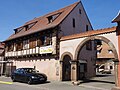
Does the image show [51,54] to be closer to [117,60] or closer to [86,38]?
[86,38]

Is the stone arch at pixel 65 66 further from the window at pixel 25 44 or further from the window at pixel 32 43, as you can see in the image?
the window at pixel 25 44

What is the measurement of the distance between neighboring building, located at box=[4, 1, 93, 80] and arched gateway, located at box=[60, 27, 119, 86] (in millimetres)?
1304

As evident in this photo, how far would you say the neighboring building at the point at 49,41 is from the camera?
2302cm

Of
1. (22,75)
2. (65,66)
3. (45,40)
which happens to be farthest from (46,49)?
(22,75)

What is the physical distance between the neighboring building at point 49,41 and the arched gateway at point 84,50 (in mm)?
1304

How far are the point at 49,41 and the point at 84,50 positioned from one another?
4635mm

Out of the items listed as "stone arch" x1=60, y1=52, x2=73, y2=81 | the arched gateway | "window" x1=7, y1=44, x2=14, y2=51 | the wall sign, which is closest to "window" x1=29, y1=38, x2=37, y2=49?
the wall sign

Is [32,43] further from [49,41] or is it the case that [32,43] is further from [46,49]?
[49,41]

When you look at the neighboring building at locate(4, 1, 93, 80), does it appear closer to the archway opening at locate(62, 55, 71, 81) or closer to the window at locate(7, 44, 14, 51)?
the archway opening at locate(62, 55, 71, 81)

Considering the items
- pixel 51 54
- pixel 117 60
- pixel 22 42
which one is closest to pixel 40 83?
pixel 51 54

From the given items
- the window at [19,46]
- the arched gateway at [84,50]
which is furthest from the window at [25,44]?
the arched gateway at [84,50]

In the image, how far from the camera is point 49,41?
23.9m

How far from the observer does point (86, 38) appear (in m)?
19.3

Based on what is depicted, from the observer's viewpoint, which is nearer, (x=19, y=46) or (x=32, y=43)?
(x=32, y=43)
